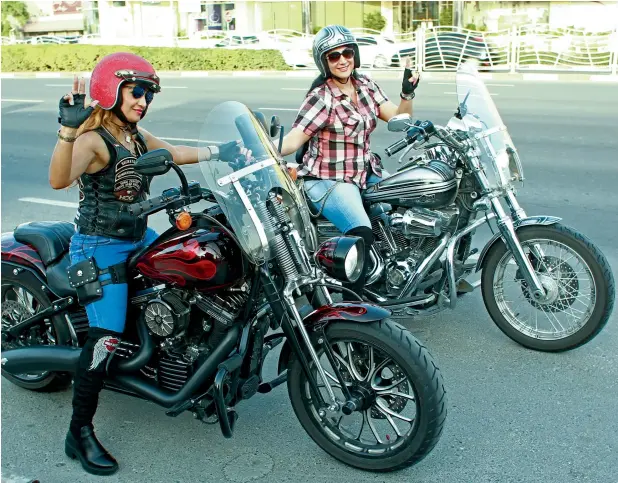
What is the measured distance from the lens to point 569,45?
71.7 ft

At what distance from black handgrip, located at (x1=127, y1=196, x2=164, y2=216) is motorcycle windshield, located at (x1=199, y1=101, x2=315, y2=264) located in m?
0.24

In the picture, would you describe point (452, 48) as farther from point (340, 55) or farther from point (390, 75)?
point (340, 55)

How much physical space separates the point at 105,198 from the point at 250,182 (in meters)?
0.80

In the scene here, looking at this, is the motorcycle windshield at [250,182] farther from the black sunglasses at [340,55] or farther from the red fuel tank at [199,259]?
the black sunglasses at [340,55]

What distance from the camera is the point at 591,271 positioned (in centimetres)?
412

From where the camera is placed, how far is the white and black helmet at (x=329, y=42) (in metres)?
4.44

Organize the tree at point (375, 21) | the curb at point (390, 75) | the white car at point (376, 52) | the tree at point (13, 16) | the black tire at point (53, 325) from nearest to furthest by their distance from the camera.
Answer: the black tire at point (53, 325), the curb at point (390, 75), the white car at point (376, 52), the tree at point (375, 21), the tree at point (13, 16)

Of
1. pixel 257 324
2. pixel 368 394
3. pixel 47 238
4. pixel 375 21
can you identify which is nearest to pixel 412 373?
pixel 368 394

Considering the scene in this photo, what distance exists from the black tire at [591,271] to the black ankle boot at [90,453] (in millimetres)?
2333

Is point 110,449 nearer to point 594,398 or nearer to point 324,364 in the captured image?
point 324,364

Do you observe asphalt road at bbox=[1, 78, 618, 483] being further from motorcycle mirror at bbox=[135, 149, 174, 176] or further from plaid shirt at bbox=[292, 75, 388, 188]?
motorcycle mirror at bbox=[135, 149, 174, 176]

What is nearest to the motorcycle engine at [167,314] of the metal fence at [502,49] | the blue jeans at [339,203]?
the blue jeans at [339,203]

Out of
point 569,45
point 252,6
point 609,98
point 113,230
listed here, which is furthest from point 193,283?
point 252,6

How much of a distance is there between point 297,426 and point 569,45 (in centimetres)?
2087
